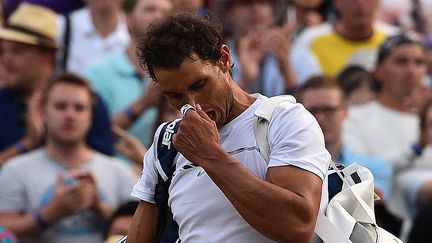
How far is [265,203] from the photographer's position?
3883 millimetres

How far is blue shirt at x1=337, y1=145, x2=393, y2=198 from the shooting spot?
27.3 feet

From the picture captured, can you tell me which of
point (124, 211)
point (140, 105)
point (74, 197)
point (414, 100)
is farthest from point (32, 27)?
point (414, 100)

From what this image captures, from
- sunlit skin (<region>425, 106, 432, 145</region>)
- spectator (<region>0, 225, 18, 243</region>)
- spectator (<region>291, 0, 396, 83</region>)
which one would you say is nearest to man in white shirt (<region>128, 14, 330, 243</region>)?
spectator (<region>0, 225, 18, 243</region>)

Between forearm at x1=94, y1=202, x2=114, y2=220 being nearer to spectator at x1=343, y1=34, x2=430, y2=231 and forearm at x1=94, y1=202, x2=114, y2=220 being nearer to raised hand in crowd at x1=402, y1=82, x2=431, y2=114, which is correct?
spectator at x1=343, y1=34, x2=430, y2=231

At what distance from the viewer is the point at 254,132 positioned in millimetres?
4184

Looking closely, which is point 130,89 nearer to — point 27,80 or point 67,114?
point 27,80

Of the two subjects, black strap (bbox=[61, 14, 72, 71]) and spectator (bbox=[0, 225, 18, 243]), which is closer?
spectator (bbox=[0, 225, 18, 243])

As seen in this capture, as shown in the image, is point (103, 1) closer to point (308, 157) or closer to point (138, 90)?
point (138, 90)

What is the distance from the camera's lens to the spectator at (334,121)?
8273mm

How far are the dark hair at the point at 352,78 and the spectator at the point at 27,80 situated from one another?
2100 millimetres

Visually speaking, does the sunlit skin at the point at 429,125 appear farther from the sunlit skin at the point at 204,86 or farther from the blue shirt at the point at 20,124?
the sunlit skin at the point at 204,86

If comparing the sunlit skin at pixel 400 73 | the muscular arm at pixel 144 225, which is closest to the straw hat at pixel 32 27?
the sunlit skin at pixel 400 73

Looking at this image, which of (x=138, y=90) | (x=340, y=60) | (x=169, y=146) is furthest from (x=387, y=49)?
(x=169, y=146)

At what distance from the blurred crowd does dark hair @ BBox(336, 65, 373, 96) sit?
1cm
